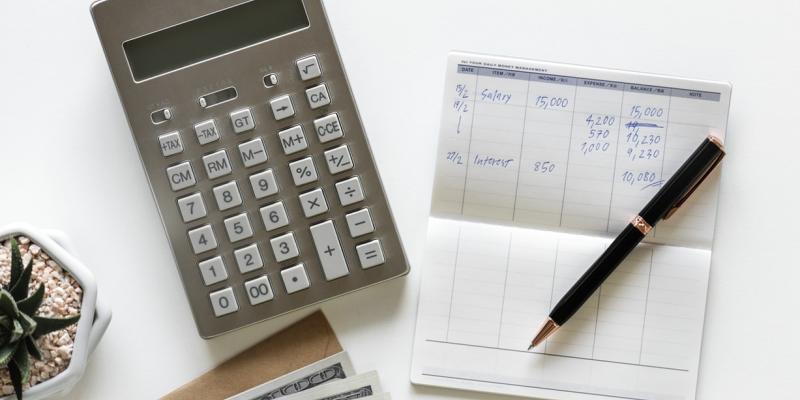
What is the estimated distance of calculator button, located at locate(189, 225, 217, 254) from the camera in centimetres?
56

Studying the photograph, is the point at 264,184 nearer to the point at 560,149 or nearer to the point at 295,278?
the point at 295,278

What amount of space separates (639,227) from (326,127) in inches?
10.8

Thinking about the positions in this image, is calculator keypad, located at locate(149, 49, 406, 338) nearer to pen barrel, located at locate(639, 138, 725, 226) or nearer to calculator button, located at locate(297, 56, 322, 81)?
calculator button, located at locate(297, 56, 322, 81)

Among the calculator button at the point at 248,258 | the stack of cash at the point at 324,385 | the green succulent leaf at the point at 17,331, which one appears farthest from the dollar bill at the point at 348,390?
the green succulent leaf at the point at 17,331

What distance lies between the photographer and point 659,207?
58cm

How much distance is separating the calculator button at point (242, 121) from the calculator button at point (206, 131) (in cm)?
2

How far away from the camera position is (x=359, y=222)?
56 centimetres

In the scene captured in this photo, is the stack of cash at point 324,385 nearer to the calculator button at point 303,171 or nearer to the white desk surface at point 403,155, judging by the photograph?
the white desk surface at point 403,155

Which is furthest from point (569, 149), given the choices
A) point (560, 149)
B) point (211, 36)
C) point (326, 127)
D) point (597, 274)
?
point (211, 36)

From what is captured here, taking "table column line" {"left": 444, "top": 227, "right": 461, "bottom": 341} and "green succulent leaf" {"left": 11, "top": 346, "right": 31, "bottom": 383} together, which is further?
"table column line" {"left": 444, "top": 227, "right": 461, "bottom": 341}

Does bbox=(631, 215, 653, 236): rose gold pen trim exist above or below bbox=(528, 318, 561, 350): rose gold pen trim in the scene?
above

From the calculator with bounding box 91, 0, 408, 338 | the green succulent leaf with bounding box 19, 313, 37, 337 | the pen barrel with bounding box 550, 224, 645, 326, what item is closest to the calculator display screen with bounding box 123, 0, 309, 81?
the calculator with bounding box 91, 0, 408, 338

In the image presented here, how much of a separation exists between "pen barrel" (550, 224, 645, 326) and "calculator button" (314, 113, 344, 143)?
0.24 meters

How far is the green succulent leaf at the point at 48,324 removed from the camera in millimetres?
462
